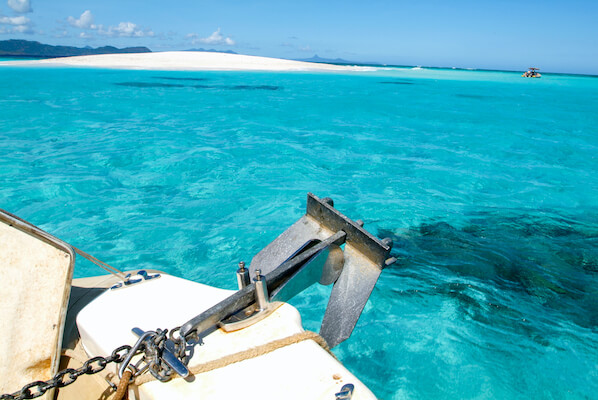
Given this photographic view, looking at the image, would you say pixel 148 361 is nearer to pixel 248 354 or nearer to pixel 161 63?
→ pixel 248 354

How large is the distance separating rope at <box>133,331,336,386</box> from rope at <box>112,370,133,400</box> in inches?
1.9

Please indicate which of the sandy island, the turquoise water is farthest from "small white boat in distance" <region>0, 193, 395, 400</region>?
the sandy island

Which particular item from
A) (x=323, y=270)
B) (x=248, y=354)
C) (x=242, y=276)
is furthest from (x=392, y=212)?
(x=248, y=354)

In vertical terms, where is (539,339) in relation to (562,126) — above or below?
below

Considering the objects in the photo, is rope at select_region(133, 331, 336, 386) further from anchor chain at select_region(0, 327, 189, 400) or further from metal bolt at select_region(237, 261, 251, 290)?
metal bolt at select_region(237, 261, 251, 290)

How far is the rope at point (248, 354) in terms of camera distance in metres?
1.72

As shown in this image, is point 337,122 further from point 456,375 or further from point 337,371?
point 337,371

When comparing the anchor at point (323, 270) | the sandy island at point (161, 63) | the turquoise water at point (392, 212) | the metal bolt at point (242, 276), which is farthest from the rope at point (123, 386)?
the sandy island at point (161, 63)

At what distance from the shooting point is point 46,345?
1.96 meters

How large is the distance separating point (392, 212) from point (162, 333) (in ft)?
22.1

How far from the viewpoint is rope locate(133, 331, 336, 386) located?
172 cm

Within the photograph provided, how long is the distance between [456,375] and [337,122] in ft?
52.2

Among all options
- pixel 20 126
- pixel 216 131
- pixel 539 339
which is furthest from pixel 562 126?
pixel 20 126

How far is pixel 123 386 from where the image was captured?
5.32ft
